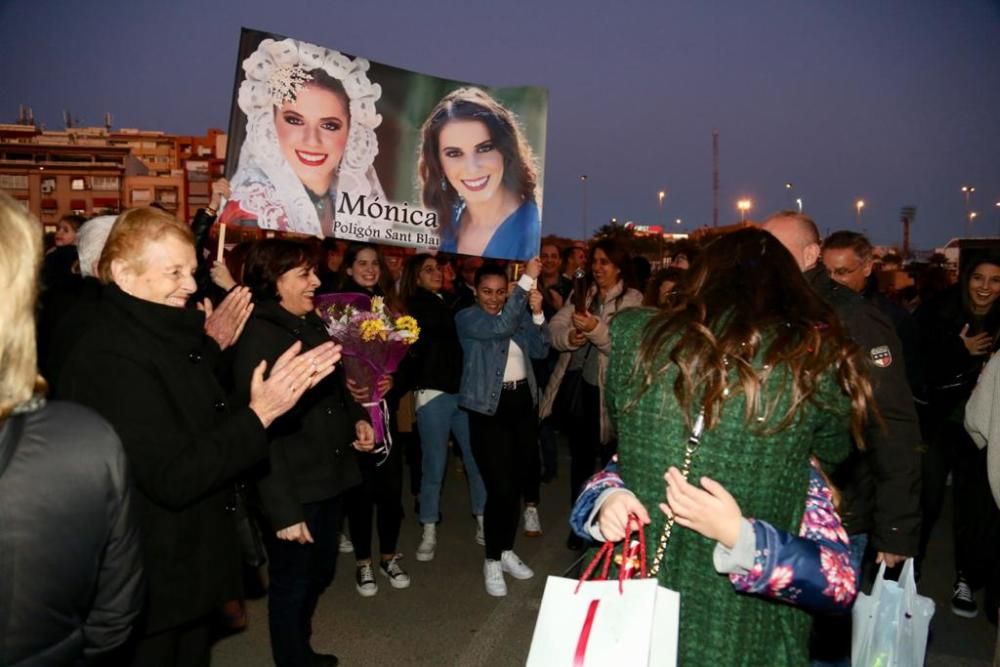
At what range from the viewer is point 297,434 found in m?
3.70

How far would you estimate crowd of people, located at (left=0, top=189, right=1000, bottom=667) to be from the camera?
1.65 meters

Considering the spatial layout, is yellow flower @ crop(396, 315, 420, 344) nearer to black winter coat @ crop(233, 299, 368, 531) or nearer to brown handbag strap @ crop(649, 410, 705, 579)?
black winter coat @ crop(233, 299, 368, 531)

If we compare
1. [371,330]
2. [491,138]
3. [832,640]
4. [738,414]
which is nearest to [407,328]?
[371,330]

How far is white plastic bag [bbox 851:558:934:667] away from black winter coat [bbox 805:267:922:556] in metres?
0.16

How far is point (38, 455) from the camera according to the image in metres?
1.57

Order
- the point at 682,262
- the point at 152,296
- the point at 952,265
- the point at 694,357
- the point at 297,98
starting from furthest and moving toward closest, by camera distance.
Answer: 1. the point at 952,265
2. the point at 682,262
3. the point at 297,98
4. the point at 152,296
5. the point at 694,357

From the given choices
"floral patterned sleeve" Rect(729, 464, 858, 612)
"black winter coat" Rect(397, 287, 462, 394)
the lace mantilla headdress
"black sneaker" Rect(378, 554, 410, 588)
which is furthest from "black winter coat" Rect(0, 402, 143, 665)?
"black winter coat" Rect(397, 287, 462, 394)

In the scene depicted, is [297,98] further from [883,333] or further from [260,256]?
[883,333]

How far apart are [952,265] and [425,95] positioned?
27007 mm

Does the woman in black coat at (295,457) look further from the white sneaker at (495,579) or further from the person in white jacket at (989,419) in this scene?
the person in white jacket at (989,419)

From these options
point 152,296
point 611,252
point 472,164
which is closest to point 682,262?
point 611,252

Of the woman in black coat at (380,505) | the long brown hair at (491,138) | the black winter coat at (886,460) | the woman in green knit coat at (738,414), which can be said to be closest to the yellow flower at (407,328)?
the woman in black coat at (380,505)

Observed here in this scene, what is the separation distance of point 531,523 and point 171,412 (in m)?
4.35

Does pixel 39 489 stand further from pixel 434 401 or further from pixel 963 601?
pixel 963 601
